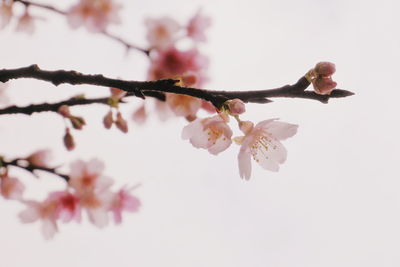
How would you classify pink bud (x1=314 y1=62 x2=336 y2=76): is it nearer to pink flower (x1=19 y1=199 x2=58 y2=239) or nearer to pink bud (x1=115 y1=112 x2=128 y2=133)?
pink bud (x1=115 y1=112 x2=128 y2=133)

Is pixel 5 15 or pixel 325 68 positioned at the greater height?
pixel 5 15

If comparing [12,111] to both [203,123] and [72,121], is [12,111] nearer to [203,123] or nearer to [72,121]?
[72,121]

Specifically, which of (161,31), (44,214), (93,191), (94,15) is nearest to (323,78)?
(93,191)

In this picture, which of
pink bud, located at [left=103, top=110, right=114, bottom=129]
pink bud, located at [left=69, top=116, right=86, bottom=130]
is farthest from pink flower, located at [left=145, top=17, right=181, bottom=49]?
pink bud, located at [left=69, top=116, right=86, bottom=130]

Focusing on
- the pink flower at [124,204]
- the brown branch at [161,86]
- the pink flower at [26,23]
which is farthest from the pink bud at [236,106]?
the pink flower at [26,23]

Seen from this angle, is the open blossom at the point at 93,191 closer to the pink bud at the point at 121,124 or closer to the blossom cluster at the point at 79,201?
the blossom cluster at the point at 79,201

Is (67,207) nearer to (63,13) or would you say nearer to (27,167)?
(27,167)

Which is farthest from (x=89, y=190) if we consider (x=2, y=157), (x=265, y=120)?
(x=265, y=120)

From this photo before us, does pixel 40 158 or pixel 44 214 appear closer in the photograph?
pixel 40 158
